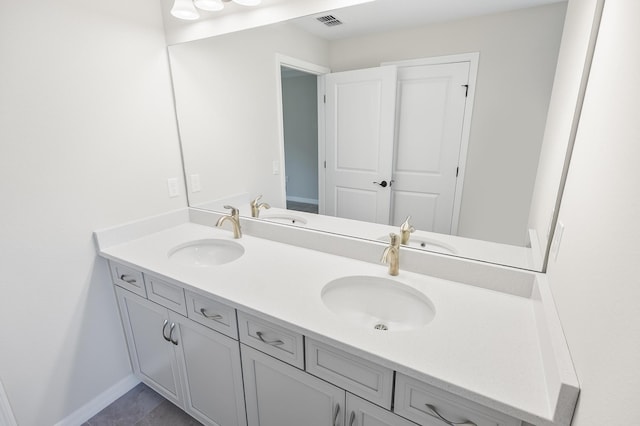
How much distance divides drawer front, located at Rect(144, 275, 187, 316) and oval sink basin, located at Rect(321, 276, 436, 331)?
0.68 m

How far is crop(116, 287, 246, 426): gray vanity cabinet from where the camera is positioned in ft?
4.35

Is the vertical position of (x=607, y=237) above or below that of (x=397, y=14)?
below

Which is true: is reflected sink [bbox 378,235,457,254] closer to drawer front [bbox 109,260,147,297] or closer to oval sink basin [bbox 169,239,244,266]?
oval sink basin [bbox 169,239,244,266]

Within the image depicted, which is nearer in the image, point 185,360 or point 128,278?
point 185,360

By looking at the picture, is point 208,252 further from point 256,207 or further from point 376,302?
point 376,302

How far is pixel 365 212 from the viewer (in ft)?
5.08

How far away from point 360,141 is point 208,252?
3.67 feet

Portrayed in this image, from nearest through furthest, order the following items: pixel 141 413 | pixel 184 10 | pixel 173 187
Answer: pixel 184 10 < pixel 141 413 < pixel 173 187

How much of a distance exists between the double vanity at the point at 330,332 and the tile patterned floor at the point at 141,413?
4.9 inches

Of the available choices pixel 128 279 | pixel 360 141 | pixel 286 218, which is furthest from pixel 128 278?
pixel 360 141

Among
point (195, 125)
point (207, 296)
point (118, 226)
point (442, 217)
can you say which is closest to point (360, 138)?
point (442, 217)

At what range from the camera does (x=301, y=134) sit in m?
1.67

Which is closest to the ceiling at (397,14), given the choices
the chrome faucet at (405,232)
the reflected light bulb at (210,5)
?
the reflected light bulb at (210,5)

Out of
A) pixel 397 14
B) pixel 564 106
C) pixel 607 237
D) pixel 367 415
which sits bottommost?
pixel 367 415
